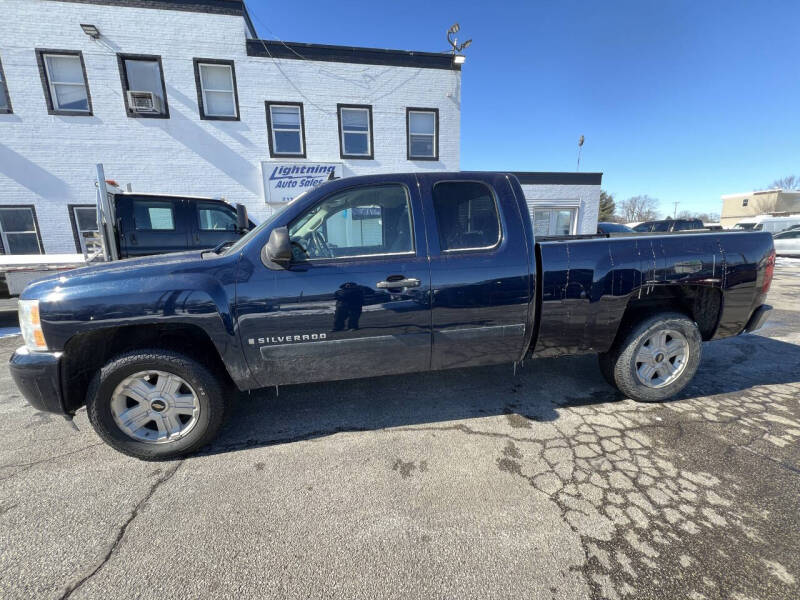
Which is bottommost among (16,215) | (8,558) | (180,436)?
(8,558)

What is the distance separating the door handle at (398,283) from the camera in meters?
2.41

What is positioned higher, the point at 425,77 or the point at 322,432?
the point at 425,77

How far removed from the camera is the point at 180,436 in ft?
8.09

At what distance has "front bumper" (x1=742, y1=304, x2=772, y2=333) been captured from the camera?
3.09m

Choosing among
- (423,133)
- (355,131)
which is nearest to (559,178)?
(423,133)

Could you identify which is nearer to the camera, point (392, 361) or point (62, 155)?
point (392, 361)

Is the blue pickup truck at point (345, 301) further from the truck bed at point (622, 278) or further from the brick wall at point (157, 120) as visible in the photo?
the brick wall at point (157, 120)

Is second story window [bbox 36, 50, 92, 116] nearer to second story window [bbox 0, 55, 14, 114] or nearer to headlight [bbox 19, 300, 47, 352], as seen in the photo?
second story window [bbox 0, 55, 14, 114]

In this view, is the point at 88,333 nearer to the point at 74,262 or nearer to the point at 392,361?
the point at 392,361

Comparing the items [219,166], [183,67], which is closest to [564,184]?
[219,166]

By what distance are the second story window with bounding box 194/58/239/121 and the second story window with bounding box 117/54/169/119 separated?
98cm

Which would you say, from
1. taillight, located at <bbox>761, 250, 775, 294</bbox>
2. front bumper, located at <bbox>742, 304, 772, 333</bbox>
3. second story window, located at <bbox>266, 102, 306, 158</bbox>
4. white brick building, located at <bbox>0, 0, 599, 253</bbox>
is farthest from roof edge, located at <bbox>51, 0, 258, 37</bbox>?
front bumper, located at <bbox>742, 304, 772, 333</bbox>

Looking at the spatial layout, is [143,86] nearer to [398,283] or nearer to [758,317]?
[398,283]

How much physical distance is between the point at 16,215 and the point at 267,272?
12318mm
